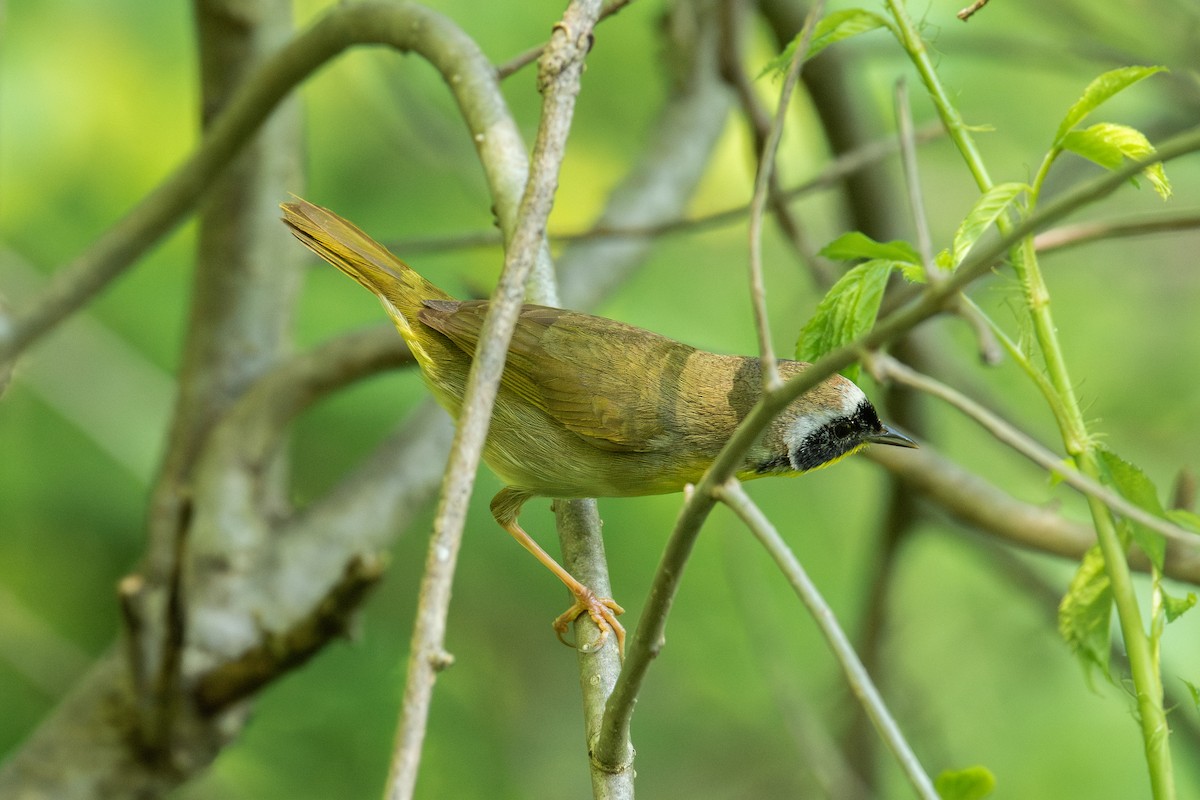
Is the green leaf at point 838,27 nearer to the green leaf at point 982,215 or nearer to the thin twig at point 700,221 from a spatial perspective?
the green leaf at point 982,215

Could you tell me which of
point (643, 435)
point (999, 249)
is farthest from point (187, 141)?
point (999, 249)

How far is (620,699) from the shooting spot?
177 cm

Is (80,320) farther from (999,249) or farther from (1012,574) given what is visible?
(999,249)

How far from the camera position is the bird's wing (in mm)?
3141

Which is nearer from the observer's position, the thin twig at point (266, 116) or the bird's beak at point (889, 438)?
the thin twig at point (266, 116)

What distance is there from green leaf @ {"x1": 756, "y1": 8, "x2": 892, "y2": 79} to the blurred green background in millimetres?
2138

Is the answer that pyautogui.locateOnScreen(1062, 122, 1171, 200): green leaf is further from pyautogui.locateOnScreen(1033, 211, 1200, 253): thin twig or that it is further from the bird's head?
the bird's head

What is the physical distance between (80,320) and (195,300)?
622 millimetres

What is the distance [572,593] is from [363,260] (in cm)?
127

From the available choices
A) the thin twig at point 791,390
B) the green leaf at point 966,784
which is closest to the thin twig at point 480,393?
the thin twig at point 791,390

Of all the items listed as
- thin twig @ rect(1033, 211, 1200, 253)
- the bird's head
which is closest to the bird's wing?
the bird's head

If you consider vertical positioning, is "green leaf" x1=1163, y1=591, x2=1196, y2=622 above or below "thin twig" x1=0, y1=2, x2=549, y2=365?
below

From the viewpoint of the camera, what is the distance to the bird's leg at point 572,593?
100 inches

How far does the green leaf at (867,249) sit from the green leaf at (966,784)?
0.73 m
